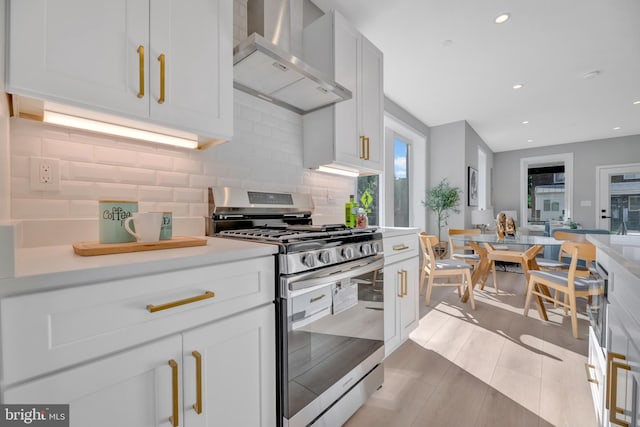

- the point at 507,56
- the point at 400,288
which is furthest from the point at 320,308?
the point at 507,56

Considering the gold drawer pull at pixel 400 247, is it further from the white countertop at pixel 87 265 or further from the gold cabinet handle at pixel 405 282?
the white countertop at pixel 87 265

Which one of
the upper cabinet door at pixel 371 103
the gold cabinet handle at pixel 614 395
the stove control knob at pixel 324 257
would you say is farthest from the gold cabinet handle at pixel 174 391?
the upper cabinet door at pixel 371 103

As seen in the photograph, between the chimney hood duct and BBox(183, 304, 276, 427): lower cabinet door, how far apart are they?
4.03ft

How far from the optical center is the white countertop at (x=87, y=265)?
0.64 metres

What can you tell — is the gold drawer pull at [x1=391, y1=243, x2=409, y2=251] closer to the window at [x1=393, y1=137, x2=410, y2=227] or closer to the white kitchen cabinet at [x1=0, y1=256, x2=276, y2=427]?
the white kitchen cabinet at [x1=0, y1=256, x2=276, y2=427]

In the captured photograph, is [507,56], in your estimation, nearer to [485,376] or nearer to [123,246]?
[485,376]

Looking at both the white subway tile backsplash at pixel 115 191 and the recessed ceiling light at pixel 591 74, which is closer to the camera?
the white subway tile backsplash at pixel 115 191

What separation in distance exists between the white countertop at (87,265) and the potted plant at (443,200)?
188 inches

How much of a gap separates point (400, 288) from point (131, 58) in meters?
2.00

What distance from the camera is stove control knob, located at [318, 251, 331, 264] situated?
51.8 inches

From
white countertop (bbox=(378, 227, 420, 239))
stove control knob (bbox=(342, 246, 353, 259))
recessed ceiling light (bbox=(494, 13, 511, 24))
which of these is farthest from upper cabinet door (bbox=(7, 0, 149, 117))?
recessed ceiling light (bbox=(494, 13, 511, 24))

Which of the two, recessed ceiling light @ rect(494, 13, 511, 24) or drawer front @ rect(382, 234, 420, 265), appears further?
recessed ceiling light @ rect(494, 13, 511, 24)

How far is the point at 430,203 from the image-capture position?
532 centimetres

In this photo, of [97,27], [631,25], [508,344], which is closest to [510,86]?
[631,25]
